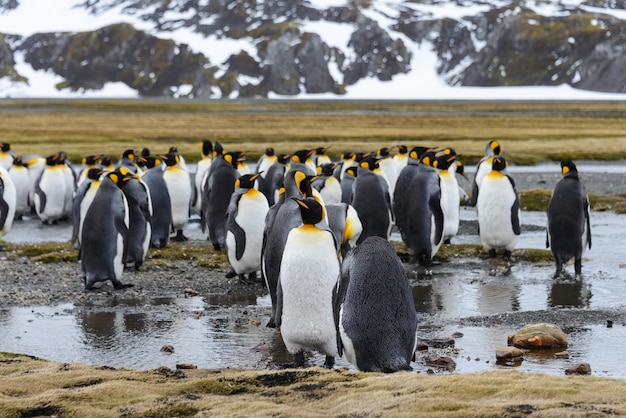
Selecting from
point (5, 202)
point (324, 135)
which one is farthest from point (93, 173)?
point (324, 135)

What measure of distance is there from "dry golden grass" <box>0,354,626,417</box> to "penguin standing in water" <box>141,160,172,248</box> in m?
8.00

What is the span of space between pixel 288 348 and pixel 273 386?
1.78m

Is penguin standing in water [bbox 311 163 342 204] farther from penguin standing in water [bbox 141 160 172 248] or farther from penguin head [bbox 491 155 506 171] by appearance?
penguin standing in water [bbox 141 160 172 248]

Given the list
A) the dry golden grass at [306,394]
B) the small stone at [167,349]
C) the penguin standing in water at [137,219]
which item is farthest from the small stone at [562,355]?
the penguin standing in water at [137,219]

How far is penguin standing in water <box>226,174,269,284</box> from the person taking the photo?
1087cm

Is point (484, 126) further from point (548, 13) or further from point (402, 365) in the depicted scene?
point (548, 13)

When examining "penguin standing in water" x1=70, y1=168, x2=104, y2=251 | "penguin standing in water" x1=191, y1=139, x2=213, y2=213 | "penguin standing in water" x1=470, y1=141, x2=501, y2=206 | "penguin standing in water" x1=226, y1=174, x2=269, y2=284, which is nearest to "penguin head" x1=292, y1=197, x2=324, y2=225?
"penguin standing in water" x1=226, y1=174, x2=269, y2=284

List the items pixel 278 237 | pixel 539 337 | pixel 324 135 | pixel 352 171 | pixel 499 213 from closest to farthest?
pixel 539 337
pixel 278 237
pixel 499 213
pixel 352 171
pixel 324 135

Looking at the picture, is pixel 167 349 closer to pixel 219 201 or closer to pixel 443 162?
pixel 219 201

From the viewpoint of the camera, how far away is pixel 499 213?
41.9ft

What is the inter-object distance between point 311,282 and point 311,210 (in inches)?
22.9

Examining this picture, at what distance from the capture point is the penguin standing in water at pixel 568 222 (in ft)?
37.0

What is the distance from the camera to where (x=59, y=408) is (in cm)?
499

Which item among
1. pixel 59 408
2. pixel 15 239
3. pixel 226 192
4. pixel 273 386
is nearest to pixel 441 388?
pixel 273 386
